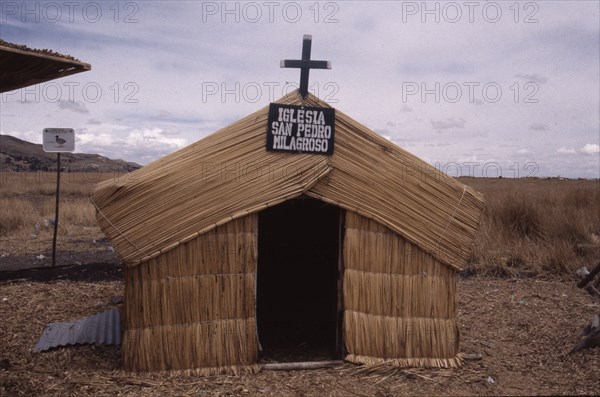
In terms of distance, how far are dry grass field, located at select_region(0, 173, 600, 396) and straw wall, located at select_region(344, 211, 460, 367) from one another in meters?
0.24

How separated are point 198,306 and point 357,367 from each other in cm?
172

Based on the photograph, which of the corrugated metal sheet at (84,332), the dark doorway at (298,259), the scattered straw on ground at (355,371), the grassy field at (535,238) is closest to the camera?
the scattered straw on ground at (355,371)

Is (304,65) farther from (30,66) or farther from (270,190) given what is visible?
(30,66)

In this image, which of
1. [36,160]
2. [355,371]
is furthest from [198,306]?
[36,160]


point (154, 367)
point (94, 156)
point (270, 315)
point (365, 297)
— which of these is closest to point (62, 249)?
point (270, 315)

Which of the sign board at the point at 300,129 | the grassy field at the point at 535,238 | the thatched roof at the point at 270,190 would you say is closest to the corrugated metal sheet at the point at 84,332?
the thatched roof at the point at 270,190

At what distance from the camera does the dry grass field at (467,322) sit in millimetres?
5238

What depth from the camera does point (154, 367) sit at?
5.43 metres

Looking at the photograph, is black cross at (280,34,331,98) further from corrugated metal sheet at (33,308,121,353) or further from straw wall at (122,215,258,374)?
corrugated metal sheet at (33,308,121,353)

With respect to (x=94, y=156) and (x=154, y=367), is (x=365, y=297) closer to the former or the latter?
(x=154, y=367)

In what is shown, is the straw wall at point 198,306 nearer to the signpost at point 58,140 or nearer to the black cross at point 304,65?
the black cross at point 304,65

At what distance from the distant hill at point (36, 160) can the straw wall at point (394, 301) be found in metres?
54.8

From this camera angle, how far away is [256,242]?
5.57 metres

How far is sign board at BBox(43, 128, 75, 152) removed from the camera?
10.2m
